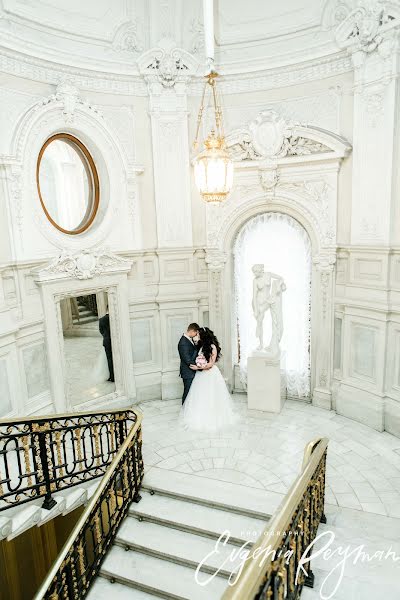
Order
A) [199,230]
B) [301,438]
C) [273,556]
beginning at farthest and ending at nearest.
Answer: [199,230]
[301,438]
[273,556]

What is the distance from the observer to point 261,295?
767 cm

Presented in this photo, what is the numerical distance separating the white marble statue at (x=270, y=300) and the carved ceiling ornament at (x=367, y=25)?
12.2 feet

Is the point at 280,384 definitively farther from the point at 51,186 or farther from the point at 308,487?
the point at 51,186

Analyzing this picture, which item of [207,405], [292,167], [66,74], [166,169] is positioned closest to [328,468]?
[207,405]

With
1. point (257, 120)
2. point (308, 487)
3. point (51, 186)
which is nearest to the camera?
point (308, 487)

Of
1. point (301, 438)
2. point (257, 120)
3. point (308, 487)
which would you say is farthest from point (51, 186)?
point (308, 487)

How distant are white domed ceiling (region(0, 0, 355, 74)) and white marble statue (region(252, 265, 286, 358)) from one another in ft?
12.0

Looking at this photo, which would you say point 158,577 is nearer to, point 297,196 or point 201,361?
point 201,361

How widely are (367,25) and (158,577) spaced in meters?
7.59

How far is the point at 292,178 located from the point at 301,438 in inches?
173

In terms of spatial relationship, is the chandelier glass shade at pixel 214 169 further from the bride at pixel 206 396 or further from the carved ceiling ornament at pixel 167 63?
the carved ceiling ornament at pixel 167 63

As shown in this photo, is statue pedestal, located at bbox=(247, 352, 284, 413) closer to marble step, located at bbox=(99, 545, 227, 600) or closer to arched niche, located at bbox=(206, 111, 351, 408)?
arched niche, located at bbox=(206, 111, 351, 408)

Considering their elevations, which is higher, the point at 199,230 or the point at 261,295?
the point at 199,230

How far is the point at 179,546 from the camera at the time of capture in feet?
15.6
